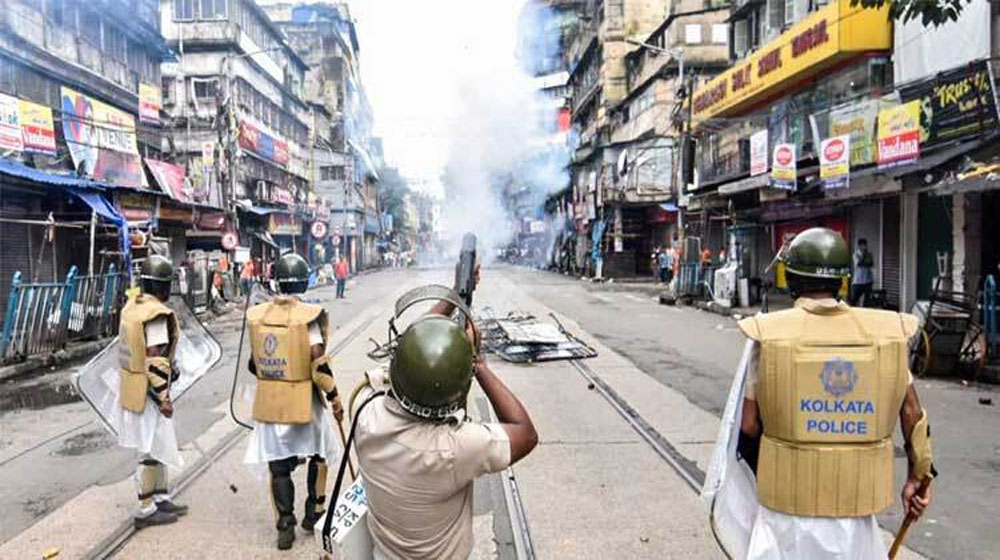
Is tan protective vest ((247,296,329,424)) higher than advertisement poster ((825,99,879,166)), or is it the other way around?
advertisement poster ((825,99,879,166))

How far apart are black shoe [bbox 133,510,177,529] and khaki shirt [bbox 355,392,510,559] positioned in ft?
9.86

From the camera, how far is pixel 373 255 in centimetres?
7588

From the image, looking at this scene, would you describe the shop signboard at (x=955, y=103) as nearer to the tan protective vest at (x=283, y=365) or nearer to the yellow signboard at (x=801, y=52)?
the yellow signboard at (x=801, y=52)

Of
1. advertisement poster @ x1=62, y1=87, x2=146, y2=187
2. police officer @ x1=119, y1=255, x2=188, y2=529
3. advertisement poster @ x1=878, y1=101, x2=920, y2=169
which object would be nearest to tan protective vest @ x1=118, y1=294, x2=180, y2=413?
police officer @ x1=119, y1=255, x2=188, y2=529

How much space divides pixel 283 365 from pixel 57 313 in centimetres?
978

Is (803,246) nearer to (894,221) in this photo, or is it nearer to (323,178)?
(894,221)

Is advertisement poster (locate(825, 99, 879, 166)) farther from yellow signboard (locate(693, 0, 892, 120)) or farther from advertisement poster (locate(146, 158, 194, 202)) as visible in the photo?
advertisement poster (locate(146, 158, 194, 202))

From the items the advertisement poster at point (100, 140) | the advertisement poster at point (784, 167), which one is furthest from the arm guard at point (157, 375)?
the advertisement poster at point (100, 140)

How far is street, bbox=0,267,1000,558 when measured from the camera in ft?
14.5

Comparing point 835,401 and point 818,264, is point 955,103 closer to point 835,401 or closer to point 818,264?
point 818,264

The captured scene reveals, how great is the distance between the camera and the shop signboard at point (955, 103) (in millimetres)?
11047

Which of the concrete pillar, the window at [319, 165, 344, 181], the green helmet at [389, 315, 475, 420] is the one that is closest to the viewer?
the green helmet at [389, 315, 475, 420]

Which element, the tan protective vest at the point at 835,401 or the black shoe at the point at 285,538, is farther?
the black shoe at the point at 285,538

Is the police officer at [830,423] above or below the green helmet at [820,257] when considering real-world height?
below
